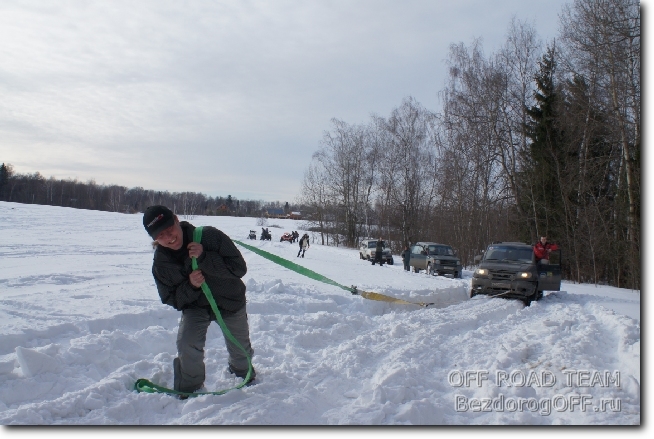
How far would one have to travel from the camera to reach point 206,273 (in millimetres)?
4324

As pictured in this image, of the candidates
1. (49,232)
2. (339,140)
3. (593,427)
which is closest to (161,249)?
(593,427)

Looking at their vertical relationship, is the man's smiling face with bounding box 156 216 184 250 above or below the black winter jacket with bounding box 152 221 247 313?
above

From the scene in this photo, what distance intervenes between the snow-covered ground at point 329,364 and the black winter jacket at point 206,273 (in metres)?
0.84

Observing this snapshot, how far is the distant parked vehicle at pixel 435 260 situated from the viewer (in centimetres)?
2284

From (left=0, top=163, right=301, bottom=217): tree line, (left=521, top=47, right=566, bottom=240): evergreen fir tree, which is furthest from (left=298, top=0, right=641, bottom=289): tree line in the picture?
(left=0, top=163, right=301, bottom=217): tree line

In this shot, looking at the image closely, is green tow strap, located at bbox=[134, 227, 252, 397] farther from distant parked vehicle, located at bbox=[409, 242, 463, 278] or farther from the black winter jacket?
distant parked vehicle, located at bbox=[409, 242, 463, 278]

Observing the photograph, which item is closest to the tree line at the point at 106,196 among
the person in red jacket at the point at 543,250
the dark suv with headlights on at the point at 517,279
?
the dark suv with headlights on at the point at 517,279

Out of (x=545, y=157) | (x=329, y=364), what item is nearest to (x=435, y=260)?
(x=545, y=157)

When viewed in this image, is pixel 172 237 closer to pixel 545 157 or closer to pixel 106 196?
pixel 106 196

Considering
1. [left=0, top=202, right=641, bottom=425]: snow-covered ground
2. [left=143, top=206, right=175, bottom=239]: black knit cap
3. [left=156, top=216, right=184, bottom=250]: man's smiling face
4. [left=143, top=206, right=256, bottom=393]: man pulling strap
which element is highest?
[left=143, top=206, right=175, bottom=239]: black knit cap

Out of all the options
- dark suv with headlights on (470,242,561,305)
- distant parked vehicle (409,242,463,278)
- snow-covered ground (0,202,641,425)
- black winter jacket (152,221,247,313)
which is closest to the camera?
snow-covered ground (0,202,641,425)

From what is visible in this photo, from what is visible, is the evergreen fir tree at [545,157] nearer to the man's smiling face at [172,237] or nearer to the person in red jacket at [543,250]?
the person in red jacket at [543,250]

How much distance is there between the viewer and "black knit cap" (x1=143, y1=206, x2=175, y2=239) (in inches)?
158

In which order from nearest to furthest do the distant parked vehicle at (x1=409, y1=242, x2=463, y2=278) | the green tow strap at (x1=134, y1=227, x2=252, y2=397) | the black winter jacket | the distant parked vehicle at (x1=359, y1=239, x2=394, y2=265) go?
the green tow strap at (x1=134, y1=227, x2=252, y2=397)
the black winter jacket
the distant parked vehicle at (x1=409, y1=242, x2=463, y2=278)
the distant parked vehicle at (x1=359, y1=239, x2=394, y2=265)
